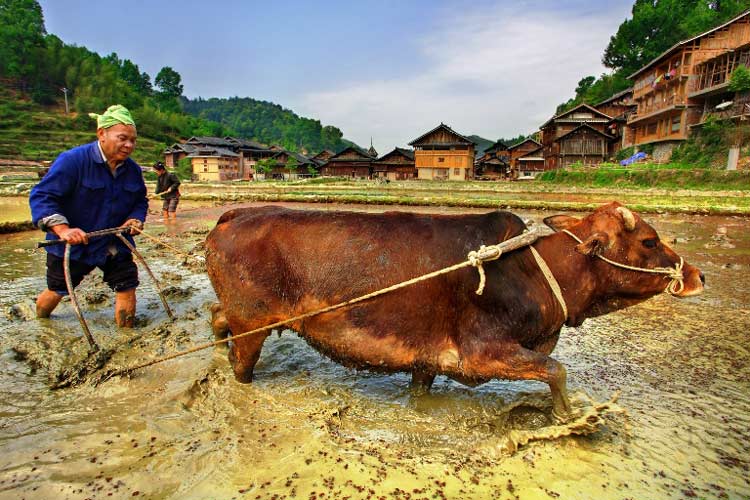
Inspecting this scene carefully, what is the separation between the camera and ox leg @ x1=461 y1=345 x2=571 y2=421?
10.7 ft

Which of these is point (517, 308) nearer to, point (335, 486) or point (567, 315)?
point (567, 315)

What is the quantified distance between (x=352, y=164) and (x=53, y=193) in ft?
233

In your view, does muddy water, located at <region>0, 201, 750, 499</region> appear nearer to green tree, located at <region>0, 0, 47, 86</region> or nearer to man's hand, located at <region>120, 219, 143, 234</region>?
man's hand, located at <region>120, 219, 143, 234</region>

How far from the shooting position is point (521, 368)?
3.28 meters

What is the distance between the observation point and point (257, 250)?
146 inches

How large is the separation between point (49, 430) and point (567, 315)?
171 inches

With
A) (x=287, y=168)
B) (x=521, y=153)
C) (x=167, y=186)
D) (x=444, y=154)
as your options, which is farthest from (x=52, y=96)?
(x=167, y=186)

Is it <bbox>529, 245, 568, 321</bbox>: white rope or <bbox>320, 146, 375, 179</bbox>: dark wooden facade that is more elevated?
<bbox>320, 146, 375, 179</bbox>: dark wooden facade

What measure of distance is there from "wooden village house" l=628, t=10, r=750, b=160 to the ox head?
143 ft

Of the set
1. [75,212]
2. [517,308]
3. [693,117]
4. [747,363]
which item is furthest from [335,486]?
[693,117]

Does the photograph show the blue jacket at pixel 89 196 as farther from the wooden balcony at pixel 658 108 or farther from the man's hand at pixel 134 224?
the wooden balcony at pixel 658 108

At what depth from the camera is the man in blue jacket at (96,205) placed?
457 cm

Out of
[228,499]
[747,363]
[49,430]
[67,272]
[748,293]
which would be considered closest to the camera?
[228,499]

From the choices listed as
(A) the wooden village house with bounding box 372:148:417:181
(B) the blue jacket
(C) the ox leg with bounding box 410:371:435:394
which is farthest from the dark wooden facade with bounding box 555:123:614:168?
(B) the blue jacket
